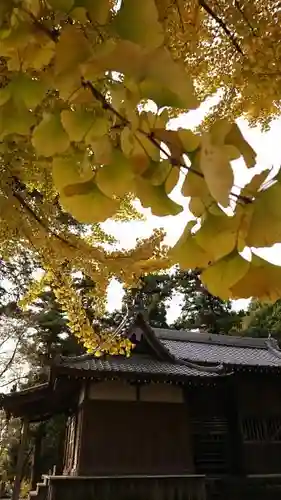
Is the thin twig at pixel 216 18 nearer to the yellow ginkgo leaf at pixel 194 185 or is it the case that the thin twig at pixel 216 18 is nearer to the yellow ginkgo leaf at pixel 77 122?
the yellow ginkgo leaf at pixel 77 122

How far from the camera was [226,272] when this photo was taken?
0.51 meters

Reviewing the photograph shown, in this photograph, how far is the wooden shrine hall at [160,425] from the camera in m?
7.24

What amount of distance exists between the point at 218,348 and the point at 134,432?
6008mm

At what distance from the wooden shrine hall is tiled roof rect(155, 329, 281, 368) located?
2154mm

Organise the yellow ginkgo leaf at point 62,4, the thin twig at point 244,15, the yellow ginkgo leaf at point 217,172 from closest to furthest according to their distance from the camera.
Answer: the yellow ginkgo leaf at point 217,172
the yellow ginkgo leaf at point 62,4
the thin twig at point 244,15

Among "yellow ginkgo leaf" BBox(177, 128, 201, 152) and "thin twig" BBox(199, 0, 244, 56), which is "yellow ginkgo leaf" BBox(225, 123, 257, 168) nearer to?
"yellow ginkgo leaf" BBox(177, 128, 201, 152)

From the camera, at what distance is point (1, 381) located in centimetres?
1916

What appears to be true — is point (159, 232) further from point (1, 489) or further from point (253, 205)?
point (1, 489)

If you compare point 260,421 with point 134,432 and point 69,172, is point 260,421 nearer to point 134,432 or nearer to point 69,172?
point 134,432

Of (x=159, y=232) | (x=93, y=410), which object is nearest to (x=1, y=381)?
(x=93, y=410)

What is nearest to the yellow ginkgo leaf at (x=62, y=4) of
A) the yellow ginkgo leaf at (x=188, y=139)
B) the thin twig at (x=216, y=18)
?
the yellow ginkgo leaf at (x=188, y=139)

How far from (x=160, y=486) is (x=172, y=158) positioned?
7845 mm

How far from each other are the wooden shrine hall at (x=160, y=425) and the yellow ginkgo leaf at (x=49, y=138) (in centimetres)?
719

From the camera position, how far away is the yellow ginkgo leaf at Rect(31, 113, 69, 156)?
1.93 feet
